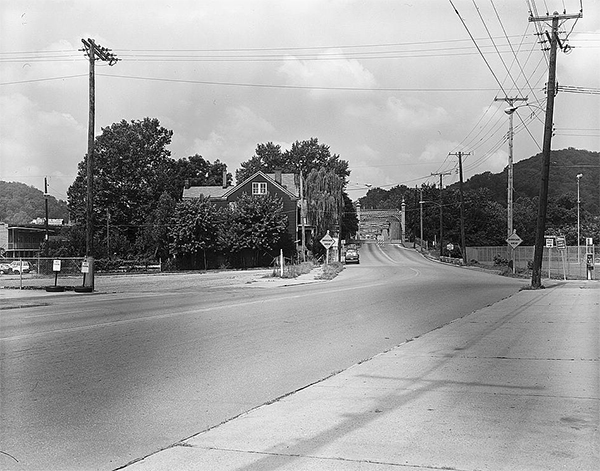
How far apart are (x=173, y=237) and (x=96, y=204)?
21.1 metres

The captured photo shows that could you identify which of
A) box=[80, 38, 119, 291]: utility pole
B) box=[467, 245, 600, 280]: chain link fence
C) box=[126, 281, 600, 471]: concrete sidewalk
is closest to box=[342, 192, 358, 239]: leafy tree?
box=[467, 245, 600, 280]: chain link fence

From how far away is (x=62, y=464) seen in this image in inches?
229

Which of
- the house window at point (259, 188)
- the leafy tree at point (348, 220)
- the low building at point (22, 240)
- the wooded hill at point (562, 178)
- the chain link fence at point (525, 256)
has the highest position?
the wooded hill at point (562, 178)

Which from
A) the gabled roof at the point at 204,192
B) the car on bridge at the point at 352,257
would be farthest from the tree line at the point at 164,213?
the car on bridge at the point at 352,257

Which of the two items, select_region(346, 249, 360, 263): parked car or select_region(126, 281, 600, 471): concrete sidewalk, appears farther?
select_region(346, 249, 360, 263): parked car

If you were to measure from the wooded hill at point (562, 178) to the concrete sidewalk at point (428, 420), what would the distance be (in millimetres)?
75066

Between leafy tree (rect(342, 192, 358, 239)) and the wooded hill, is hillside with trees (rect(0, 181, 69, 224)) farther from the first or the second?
the wooded hill

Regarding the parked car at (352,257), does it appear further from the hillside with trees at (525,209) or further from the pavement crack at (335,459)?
the pavement crack at (335,459)

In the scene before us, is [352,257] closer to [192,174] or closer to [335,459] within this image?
[192,174]

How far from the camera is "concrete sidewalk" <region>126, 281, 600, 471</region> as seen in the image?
5766mm

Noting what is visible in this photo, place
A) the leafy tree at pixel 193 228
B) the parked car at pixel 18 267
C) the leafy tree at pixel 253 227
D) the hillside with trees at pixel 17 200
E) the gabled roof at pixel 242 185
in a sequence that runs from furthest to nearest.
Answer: the gabled roof at pixel 242 185
the leafy tree at pixel 253 227
the leafy tree at pixel 193 228
the hillside with trees at pixel 17 200
the parked car at pixel 18 267

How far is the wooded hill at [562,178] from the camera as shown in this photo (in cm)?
8468

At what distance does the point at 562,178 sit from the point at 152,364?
349ft

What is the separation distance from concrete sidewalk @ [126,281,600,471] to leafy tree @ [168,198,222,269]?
60.4 meters
